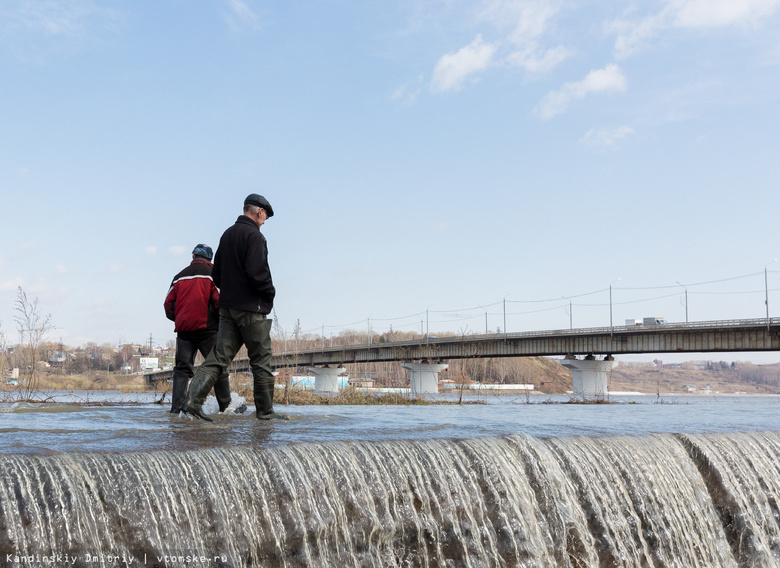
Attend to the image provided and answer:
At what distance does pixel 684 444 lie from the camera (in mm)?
5699

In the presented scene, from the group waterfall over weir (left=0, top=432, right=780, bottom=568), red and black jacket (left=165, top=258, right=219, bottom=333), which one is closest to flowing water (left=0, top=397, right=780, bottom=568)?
waterfall over weir (left=0, top=432, right=780, bottom=568)

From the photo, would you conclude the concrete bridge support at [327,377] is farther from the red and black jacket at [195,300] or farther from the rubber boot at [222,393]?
the red and black jacket at [195,300]

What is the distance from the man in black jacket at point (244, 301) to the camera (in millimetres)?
6398

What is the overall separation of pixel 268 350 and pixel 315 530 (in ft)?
10.2

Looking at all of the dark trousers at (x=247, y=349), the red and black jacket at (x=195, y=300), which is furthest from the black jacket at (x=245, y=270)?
the red and black jacket at (x=195, y=300)

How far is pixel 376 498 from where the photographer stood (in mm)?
4078

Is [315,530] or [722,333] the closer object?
[315,530]

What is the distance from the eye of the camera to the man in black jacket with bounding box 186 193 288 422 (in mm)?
6398

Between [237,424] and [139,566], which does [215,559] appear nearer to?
Result: [139,566]

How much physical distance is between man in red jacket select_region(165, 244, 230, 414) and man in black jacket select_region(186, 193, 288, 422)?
2.61ft

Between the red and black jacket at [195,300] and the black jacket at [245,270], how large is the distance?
0.95 metres

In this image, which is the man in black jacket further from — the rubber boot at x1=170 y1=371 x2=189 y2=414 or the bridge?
the bridge

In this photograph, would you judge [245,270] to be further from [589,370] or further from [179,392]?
[589,370]

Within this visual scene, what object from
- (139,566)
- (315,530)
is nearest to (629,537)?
(315,530)
